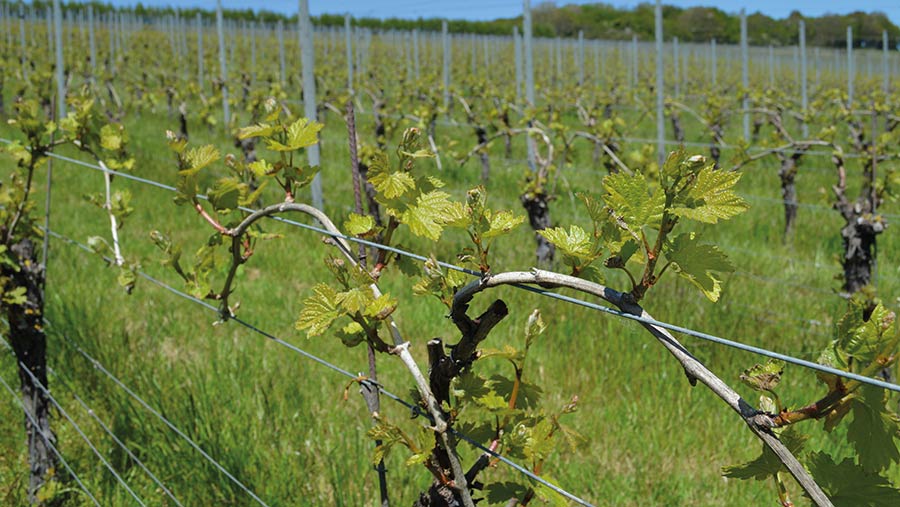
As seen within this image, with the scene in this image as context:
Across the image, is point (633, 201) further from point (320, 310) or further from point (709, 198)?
point (320, 310)

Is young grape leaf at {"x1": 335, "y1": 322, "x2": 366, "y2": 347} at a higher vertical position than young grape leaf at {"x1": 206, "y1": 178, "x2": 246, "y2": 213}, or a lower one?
lower

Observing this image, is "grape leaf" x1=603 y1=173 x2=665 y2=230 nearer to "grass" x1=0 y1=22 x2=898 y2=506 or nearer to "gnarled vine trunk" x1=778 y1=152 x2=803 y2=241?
"grass" x1=0 y1=22 x2=898 y2=506

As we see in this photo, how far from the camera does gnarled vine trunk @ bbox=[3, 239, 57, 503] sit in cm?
242

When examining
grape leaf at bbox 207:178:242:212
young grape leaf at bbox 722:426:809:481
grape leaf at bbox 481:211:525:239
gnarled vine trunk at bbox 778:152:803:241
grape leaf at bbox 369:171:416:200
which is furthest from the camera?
gnarled vine trunk at bbox 778:152:803:241

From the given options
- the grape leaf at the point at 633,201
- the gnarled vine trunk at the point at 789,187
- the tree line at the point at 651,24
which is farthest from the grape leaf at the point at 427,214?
the tree line at the point at 651,24

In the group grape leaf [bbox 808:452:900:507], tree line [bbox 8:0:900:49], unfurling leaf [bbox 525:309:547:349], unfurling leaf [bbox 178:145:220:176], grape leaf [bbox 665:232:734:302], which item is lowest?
grape leaf [bbox 808:452:900:507]

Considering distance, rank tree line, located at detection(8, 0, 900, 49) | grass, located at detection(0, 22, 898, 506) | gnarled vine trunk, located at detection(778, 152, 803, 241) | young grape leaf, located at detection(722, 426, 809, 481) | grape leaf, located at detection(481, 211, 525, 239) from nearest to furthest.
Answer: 1. young grape leaf, located at detection(722, 426, 809, 481)
2. grape leaf, located at detection(481, 211, 525, 239)
3. grass, located at detection(0, 22, 898, 506)
4. gnarled vine trunk, located at detection(778, 152, 803, 241)
5. tree line, located at detection(8, 0, 900, 49)

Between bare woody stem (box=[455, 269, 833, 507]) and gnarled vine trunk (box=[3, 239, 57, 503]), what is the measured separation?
200 centimetres

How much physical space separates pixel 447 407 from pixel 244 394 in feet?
6.27

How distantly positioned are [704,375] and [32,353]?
7.66 feet

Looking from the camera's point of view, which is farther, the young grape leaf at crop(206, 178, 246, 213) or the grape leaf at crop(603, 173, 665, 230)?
the young grape leaf at crop(206, 178, 246, 213)

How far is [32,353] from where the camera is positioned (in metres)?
2.48

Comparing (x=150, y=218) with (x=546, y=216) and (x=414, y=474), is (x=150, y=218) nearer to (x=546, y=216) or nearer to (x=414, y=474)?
(x=546, y=216)

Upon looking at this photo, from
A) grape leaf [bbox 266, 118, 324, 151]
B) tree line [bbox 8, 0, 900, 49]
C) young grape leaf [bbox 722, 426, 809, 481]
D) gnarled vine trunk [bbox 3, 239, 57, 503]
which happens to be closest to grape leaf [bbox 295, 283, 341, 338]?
grape leaf [bbox 266, 118, 324, 151]
